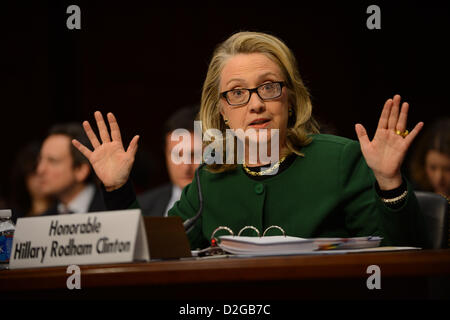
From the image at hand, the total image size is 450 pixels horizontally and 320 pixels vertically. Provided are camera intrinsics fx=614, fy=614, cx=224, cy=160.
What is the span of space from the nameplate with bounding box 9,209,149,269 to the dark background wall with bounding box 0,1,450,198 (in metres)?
4.29

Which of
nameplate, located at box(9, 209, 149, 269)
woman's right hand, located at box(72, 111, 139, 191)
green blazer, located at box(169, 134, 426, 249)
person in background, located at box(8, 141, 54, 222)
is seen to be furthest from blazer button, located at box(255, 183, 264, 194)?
person in background, located at box(8, 141, 54, 222)

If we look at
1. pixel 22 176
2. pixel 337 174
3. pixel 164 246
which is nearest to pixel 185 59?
pixel 22 176

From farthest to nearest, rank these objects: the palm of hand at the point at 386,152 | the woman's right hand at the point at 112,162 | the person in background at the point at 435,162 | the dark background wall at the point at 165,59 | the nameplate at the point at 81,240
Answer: the dark background wall at the point at 165,59 < the person in background at the point at 435,162 < the woman's right hand at the point at 112,162 < the palm of hand at the point at 386,152 < the nameplate at the point at 81,240

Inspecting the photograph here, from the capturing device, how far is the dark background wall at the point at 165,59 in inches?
215

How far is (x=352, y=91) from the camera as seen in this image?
5543 mm

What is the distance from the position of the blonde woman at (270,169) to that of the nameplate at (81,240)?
425 mm

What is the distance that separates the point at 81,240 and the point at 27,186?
377cm

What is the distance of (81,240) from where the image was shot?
3.95 feet

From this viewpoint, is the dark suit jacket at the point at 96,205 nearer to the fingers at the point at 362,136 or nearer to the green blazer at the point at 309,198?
the green blazer at the point at 309,198

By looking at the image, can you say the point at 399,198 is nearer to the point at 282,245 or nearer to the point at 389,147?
the point at 389,147

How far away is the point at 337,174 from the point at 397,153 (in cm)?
36

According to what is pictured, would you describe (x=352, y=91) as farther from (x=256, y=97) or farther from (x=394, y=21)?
(x=256, y=97)

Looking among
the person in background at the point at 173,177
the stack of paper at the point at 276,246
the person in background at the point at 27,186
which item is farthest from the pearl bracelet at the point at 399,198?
the person in background at the point at 27,186

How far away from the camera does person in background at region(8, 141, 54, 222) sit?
4.71m
